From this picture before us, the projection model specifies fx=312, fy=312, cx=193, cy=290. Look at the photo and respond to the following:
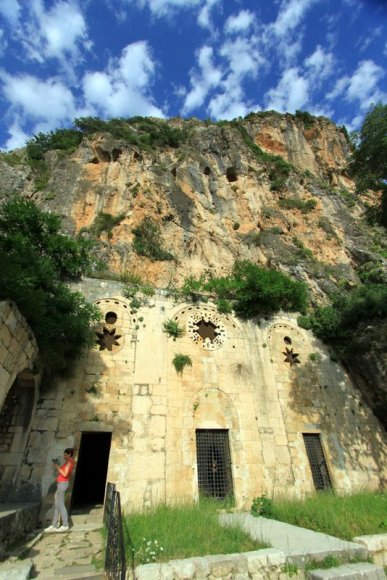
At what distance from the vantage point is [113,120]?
1099 inches

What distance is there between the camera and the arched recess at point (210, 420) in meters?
9.15

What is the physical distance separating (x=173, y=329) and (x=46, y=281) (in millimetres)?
4455

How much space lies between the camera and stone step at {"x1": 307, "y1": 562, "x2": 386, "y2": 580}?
4121 millimetres

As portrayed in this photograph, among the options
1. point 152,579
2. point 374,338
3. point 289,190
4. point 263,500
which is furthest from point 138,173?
point 152,579

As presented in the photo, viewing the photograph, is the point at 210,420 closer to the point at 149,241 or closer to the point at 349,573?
the point at 349,573

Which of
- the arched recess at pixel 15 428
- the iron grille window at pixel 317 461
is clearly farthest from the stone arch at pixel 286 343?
the arched recess at pixel 15 428

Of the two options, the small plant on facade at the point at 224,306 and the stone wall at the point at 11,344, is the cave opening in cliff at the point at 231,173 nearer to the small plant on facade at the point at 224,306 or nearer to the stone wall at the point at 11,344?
the small plant on facade at the point at 224,306

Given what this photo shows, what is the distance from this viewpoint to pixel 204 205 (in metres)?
22.6

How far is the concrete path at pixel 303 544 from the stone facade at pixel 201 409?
280 centimetres

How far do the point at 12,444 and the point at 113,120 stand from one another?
27.7 m

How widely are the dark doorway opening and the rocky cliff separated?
8077mm

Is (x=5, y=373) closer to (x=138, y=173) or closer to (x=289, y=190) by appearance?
(x=138, y=173)

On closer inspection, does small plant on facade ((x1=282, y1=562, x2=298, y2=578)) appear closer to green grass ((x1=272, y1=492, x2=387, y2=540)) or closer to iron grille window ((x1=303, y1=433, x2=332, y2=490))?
green grass ((x1=272, y1=492, x2=387, y2=540))

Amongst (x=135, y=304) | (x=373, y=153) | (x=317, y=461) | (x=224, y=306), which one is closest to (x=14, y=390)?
Result: (x=135, y=304)
